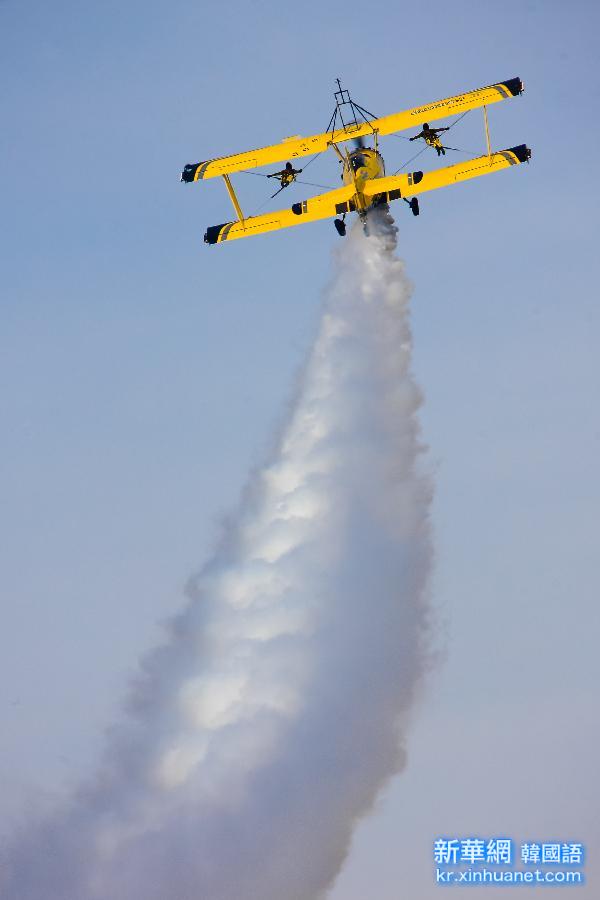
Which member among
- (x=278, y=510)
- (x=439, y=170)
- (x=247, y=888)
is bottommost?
(x=247, y=888)

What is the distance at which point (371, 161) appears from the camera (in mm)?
101250

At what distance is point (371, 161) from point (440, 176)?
2.81 m

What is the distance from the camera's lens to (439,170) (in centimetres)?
10019

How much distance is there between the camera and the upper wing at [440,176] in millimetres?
99688

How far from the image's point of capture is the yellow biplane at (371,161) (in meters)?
100

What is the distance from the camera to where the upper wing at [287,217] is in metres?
101

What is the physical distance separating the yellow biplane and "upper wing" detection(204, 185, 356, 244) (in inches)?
1.4

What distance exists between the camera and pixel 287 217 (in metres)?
103

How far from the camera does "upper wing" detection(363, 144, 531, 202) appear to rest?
99688mm

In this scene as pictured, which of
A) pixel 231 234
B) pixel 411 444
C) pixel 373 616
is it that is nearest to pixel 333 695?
pixel 373 616

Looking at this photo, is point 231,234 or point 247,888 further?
point 231,234

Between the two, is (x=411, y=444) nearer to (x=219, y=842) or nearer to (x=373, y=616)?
(x=373, y=616)

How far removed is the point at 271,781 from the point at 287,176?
22.0 m

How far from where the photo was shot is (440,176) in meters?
100
